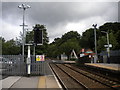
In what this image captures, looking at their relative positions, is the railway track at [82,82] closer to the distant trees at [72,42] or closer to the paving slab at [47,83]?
the paving slab at [47,83]

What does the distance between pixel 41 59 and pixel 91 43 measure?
71.6m

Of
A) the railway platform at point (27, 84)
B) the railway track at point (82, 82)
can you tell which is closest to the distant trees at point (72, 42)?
the railway track at point (82, 82)

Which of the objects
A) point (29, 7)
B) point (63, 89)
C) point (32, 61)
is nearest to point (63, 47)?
point (29, 7)

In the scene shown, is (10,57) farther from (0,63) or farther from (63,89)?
(63,89)

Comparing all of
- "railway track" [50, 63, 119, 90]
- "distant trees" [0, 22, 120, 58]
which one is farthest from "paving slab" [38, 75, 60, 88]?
"distant trees" [0, 22, 120, 58]

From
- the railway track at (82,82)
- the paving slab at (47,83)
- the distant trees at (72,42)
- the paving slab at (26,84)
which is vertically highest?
the distant trees at (72,42)

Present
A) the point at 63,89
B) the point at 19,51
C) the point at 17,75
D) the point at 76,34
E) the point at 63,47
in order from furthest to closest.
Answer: the point at 76,34 < the point at 63,47 < the point at 19,51 < the point at 17,75 < the point at 63,89

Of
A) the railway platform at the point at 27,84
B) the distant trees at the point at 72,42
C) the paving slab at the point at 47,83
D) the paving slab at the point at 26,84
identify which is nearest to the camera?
the railway platform at the point at 27,84

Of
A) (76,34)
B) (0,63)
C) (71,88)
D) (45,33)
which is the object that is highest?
(76,34)

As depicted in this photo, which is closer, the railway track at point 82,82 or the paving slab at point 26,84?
the paving slab at point 26,84

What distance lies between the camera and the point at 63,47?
75250mm

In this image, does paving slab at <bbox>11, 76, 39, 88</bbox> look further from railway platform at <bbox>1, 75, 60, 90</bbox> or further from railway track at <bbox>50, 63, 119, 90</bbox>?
railway track at <bbox>50, 63, 119, 90</bbox>

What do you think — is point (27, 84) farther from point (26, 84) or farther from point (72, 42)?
point (72, 42)

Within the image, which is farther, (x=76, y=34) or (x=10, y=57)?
(x=76, y=34)
